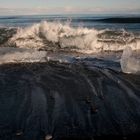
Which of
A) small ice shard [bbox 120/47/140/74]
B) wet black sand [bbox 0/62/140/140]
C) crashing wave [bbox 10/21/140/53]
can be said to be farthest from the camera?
crashing wave [bbox 10/21/140/53]

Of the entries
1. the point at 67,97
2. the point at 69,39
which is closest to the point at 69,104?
the point at 67,97

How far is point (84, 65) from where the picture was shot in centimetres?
1198

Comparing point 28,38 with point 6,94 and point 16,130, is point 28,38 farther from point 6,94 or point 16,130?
point 16,130

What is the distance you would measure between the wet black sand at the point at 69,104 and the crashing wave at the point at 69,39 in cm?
684

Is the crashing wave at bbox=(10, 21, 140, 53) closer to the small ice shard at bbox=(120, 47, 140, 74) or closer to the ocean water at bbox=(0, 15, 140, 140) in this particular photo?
the ocean water at bbox=(0, 15, 140, 140)

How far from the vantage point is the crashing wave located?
18188 millimetres

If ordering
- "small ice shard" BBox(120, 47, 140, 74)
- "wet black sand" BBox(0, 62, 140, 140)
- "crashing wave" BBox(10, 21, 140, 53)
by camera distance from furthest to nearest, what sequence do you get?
"crashing wave" BBox(10, 21, 140, 53) → "small ice shard" BBox(120, 47, 140, 74) → "wet black sand" BBox(0, 62, 140, 140)

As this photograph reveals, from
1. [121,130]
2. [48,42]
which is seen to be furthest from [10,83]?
[48,42]

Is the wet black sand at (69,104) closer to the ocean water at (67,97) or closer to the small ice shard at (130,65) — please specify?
the ocean water at (67,97)

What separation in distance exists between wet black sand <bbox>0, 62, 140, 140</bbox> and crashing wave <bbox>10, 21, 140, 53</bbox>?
269 inches

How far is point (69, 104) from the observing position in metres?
7.29

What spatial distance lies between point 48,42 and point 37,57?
21.2 ft

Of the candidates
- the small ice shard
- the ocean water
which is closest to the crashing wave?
the ocean water

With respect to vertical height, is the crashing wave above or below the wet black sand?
below
